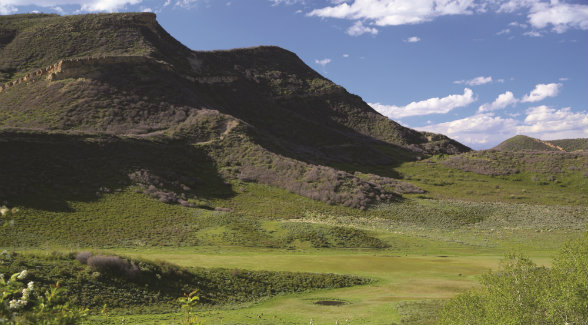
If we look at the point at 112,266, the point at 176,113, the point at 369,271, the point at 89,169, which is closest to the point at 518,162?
the point at 176,113

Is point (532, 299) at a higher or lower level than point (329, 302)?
higher

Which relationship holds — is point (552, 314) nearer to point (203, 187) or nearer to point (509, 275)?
point (509, 275)

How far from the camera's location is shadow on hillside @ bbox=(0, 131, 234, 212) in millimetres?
64950

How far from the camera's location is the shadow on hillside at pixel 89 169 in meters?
65.0

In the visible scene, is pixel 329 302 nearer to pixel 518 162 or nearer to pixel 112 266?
pixel 112 266

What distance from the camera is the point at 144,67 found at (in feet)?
428

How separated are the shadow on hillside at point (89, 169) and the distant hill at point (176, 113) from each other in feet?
1.53

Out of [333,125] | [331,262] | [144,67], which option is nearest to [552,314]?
[331,262]

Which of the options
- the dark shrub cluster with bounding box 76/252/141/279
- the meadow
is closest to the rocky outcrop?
the meadow

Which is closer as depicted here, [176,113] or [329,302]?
[329,302]

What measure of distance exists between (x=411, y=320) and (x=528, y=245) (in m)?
40.0

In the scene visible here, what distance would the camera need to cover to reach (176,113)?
389 feet

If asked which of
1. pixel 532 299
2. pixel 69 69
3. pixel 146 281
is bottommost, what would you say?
pixel 146 281

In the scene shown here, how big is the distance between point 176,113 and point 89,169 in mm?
43829
